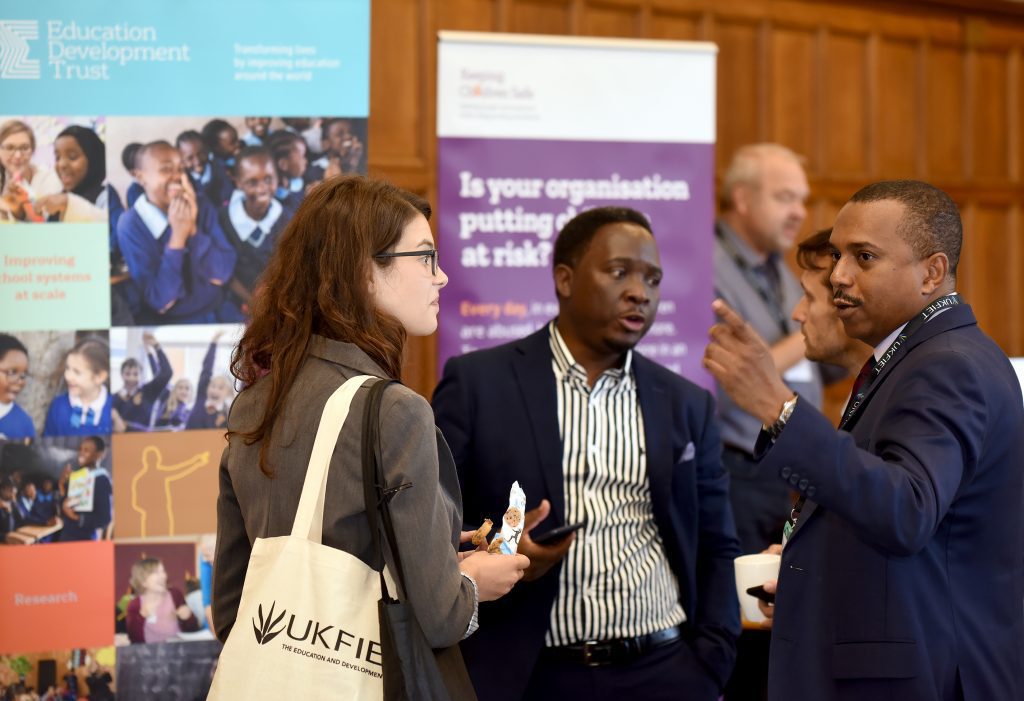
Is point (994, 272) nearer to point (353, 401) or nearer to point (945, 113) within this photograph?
point (945, 113)

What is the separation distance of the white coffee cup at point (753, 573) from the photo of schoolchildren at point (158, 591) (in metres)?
1.96

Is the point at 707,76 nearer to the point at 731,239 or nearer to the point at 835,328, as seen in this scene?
the point at 731,239

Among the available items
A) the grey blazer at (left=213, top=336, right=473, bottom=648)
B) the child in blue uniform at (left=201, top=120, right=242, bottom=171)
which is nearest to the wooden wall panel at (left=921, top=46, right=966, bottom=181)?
the child in blue uniform at (left=201, top=120, right=242, bottom=171)

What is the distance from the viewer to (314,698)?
5.69 ft

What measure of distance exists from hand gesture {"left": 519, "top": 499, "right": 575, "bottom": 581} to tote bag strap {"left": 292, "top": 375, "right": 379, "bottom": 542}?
0.81 metres

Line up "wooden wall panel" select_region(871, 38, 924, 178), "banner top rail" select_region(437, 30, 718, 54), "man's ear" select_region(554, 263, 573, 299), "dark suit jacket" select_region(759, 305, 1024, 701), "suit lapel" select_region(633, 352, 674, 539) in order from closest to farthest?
1. "dark suit jacket" select_region(759, 305, 1024, 701)
2. "suit lapel" select_region(633, 352, 674, 539)
3. "man's ear" select_region(554, 263, 573, 299)
4. "banner top rail" select_region(437, 30, 718, 54)
5. "wooden wall panel" select_region(871, 38, 924, 178)

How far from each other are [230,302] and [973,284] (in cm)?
470

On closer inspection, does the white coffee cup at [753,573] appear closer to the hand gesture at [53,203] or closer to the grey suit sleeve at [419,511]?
the grey suit sleeve at [419,511]

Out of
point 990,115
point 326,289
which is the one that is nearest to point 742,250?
point 990,115

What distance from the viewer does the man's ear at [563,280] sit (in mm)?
3064

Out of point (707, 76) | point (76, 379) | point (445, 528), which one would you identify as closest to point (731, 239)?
point (707, 76)

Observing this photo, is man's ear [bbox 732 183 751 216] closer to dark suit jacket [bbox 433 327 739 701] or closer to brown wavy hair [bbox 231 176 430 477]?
dark suit jacket [bbox 433 327 739 701]

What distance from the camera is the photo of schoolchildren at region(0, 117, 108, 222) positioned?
11.4ft

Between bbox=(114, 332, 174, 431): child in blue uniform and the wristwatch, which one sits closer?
the wristwatch
